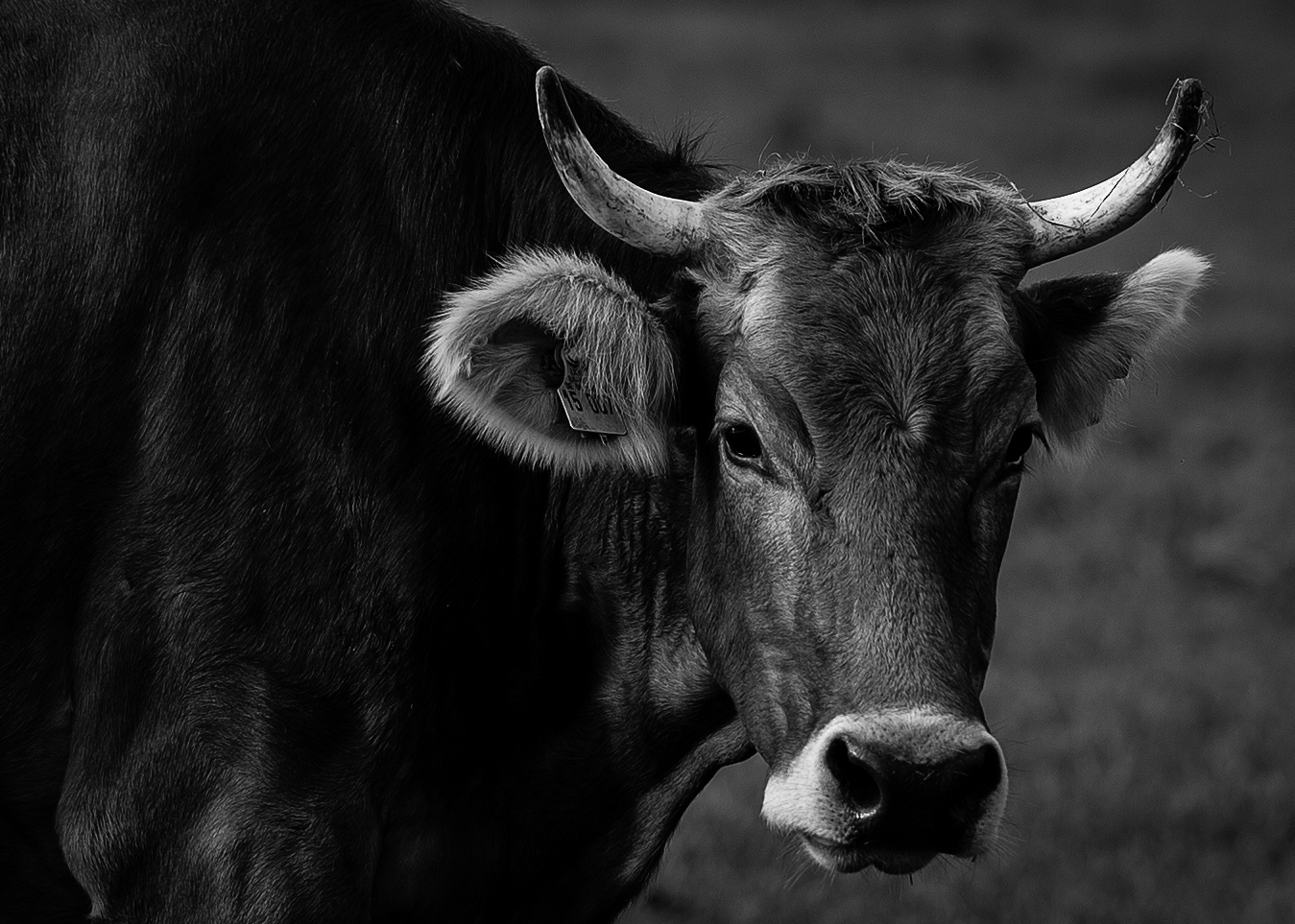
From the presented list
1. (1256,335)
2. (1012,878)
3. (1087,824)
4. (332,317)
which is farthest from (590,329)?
(1256,335)

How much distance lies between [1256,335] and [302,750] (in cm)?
1103

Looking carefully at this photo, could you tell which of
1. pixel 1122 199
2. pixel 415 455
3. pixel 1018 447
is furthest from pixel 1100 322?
pixel 415 455

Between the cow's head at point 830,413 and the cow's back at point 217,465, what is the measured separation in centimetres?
30

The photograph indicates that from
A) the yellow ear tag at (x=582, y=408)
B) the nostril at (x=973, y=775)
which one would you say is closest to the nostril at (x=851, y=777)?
the nostril at (x=973, y=775)

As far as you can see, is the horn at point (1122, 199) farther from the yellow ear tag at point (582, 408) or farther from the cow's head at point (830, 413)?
the yellow ear tag at point (582, 408)

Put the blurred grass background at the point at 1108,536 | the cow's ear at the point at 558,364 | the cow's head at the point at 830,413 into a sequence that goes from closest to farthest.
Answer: the cow's head at the point at 830,413 < the cow's ear at the point at 558,364 < the blurred grass background at the point at 1108,536

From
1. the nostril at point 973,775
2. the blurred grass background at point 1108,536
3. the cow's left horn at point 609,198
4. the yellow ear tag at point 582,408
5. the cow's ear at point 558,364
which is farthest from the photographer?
the blurred grass background at point 1108,536

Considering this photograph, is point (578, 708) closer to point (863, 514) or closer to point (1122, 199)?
point (863, 514)

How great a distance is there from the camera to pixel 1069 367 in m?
4.01

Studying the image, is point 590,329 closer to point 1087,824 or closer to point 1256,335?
point 1087,824

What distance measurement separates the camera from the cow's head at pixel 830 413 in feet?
10.6

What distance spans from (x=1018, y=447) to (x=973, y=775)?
797mm

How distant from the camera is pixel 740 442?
140 inches

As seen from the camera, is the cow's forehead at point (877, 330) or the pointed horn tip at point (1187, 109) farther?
the pointed horn tip at point (1187, 109)
